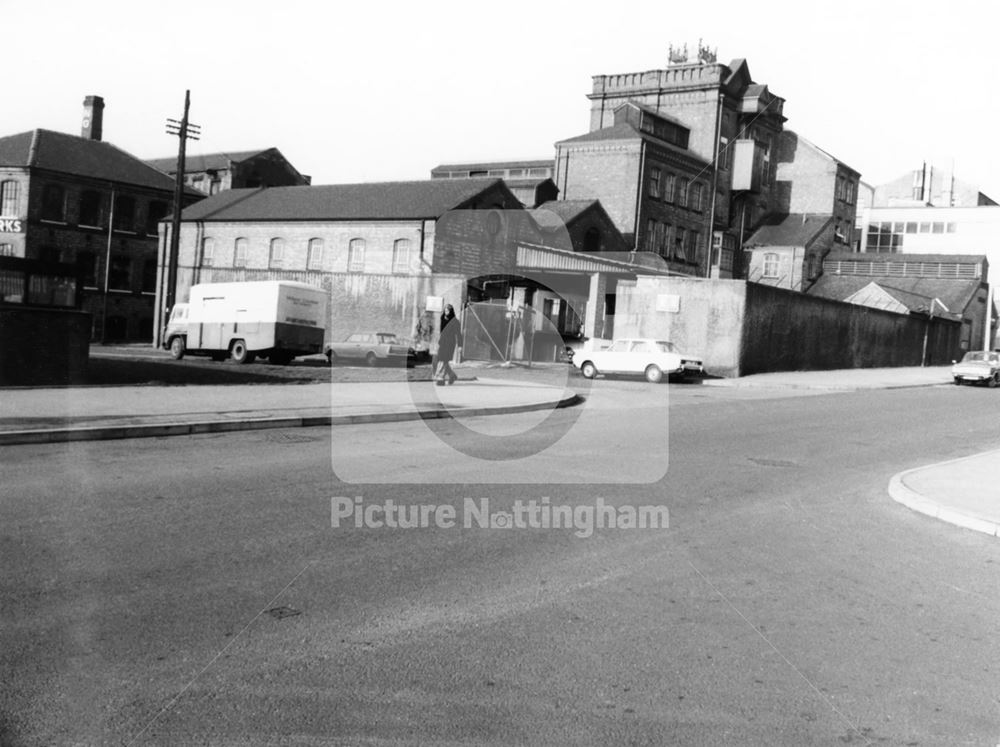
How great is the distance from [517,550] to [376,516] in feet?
4.69

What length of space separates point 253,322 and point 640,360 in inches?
527

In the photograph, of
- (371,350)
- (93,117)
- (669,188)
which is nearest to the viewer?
(371,350)

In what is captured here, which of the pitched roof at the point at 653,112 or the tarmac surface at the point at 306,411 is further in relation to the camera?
the pitched roof at the point at 653,112

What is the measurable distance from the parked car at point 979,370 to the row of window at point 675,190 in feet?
81.0

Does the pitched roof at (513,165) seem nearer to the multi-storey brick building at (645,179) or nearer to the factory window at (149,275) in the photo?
the multi-storey brick building at (645,179)

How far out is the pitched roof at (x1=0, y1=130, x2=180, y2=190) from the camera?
54.4 m

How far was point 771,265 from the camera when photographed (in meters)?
64.9

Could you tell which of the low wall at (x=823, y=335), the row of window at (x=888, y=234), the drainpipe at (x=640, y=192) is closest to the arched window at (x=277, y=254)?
the drainpipe at (x=640, y=192)

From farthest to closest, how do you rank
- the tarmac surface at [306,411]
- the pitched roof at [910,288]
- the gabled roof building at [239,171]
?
the gabled roof building at [239,171]
the pitched roof at [910,288]
the tarmac surface at [306,411]

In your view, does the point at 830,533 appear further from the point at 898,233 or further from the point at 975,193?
the point at 975,193

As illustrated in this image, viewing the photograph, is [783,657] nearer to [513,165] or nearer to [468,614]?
[468,614]

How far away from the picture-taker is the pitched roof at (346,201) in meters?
45.4

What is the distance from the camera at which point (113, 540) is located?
21.3 ft

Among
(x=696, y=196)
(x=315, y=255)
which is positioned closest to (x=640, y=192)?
(x=696, y=196)
